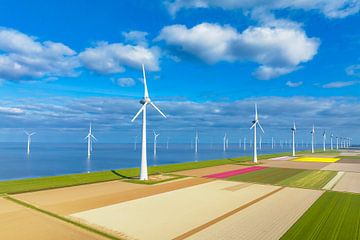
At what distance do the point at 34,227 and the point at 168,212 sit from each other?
1274 cm

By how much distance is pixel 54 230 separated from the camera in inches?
931

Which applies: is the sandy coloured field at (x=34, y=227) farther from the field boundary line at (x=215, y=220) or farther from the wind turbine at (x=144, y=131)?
the wind turbine at (x=144, y=131)

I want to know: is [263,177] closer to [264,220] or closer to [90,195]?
[264,220]

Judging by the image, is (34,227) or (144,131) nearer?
(34,227)

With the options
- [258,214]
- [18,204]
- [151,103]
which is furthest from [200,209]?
[151,103]

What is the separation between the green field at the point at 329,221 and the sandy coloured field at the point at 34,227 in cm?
1706

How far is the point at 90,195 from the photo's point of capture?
3856 cm

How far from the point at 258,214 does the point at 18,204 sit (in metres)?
27.4

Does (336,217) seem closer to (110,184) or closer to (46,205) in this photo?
(46,205)

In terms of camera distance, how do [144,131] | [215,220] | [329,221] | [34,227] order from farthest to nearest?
[144,131], [215,220], [329,221], [34,227]

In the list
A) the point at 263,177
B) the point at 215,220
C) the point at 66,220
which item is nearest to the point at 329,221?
the point at 215,220

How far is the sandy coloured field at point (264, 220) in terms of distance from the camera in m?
23.0

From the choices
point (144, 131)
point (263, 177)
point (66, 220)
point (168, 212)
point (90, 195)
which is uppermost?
point (144, 131)

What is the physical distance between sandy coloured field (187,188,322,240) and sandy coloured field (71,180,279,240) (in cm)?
192
